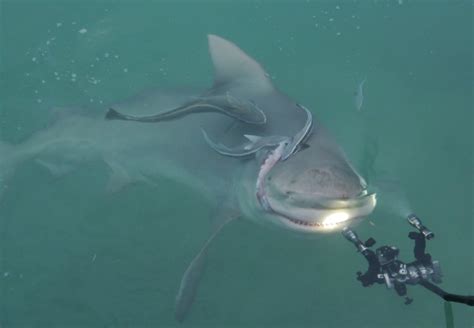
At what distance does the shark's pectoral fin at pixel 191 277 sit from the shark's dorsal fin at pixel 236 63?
1519 mm

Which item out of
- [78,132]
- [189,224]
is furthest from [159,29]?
[189,224]

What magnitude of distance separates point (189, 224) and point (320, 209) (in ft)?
8.53

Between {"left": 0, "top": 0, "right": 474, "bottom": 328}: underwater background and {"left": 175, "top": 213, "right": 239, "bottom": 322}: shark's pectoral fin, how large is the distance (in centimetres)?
49

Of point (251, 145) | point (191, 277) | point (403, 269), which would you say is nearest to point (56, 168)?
point (191, 277)

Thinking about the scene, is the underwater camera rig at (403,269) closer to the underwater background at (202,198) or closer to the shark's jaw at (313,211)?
the underwater background at (202,198)

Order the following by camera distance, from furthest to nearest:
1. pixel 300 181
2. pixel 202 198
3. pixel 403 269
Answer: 1. pixel 202 198
2. pixel 403 269
3. pixel 300 181

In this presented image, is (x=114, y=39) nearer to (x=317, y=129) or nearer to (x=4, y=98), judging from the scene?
(x=4, y=98)

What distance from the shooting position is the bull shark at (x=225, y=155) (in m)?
3.71

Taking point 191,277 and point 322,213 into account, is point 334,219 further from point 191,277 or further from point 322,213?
point 191,277

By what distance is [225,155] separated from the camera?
4.39 metres

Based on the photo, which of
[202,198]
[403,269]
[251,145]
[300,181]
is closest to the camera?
[300,181]

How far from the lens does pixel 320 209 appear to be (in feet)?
11.8

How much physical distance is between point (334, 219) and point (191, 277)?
1.76 metres

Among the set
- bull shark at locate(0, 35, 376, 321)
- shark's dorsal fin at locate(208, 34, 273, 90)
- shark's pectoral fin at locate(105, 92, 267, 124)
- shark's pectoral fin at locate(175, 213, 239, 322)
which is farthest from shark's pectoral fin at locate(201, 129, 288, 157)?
shark's dorsal fin at locate(208, 34, 273, 90)
